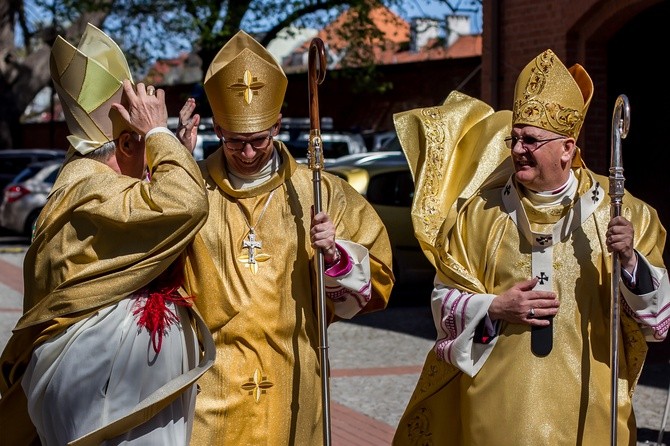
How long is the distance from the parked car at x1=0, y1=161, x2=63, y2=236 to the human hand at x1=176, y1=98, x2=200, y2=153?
17.5 m

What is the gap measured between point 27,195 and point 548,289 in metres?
18.6

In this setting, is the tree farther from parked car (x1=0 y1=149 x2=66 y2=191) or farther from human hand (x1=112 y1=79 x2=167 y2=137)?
human hand (x1=112 y1=79 x2=167 y2=137)

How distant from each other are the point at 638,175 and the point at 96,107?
8986mm

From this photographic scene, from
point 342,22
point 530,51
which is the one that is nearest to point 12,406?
point 530,51

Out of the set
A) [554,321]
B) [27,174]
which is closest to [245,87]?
[554,321]

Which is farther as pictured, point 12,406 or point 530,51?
point 530,51

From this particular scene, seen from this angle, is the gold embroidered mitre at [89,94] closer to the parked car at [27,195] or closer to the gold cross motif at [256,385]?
the gold cross motif at [256,385]

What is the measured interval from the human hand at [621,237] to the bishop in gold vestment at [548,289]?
13 centimetres

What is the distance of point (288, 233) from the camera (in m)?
4.79

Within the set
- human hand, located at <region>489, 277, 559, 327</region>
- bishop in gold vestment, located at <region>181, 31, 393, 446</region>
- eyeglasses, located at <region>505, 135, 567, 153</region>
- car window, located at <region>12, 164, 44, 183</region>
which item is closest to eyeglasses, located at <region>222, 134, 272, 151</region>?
bishop in gold vestment, located at <region>181, 31, 393, 446</region>

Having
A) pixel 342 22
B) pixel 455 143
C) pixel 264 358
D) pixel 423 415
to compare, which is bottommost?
pixel 423 415

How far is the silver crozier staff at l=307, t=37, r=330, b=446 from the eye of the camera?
4.54 metres

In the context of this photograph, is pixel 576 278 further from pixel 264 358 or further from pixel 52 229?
pixel 52 229

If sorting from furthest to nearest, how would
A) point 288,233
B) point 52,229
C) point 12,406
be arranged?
1. point 288,233
2. point 12,406
3. point 52,229
